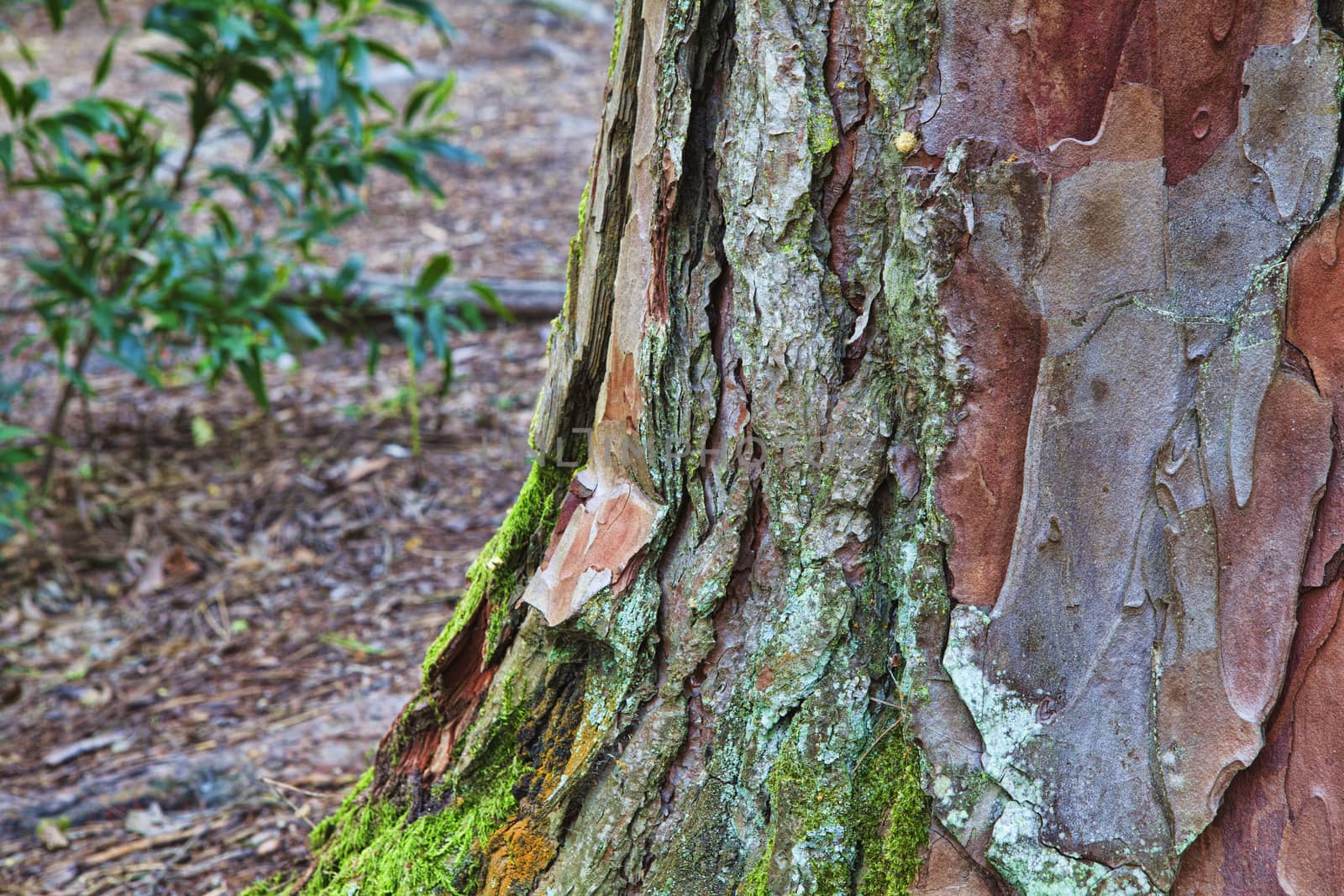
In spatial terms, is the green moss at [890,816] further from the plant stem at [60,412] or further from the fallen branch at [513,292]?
the fallen branch at [513,292]

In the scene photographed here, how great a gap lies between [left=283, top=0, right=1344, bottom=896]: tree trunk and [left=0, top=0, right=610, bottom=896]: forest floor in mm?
946

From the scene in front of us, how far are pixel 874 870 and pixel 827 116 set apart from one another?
0.72 m

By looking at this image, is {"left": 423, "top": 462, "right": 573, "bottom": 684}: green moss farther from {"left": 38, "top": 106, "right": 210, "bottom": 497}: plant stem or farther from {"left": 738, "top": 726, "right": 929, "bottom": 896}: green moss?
{"left": 38, "top": 106, "right": 210, "bottom": 497}: plant stem

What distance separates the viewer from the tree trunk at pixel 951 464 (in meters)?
0.81

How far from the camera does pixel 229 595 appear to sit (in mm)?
2586

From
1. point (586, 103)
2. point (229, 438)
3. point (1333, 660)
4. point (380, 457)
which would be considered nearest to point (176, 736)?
point (380, 457)

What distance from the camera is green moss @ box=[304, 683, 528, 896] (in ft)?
3.83

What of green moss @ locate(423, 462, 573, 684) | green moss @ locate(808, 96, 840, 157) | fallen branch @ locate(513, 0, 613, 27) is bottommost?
green moss @ locate(423, 462, 573, 684)

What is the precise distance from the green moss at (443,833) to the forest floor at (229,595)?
39 centimetres

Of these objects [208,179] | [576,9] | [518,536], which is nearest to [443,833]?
[518,536]

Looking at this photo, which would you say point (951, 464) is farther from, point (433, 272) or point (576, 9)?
point (576, 9)

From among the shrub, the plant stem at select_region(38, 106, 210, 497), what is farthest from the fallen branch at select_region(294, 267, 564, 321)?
the plant stem at select_region(38, 106, 210, 497)

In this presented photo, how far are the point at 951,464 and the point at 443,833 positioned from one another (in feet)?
2.48

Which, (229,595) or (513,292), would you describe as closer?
(229,595)
